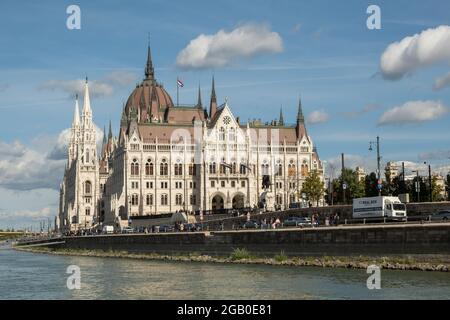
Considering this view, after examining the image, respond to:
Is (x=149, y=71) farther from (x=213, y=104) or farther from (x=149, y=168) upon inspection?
(x=149, y=168)

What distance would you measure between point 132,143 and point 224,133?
1784cm

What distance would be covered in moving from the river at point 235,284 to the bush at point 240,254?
6245 millimetres

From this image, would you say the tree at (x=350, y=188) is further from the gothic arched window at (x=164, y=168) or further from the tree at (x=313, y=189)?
the gothic arched window at (x=164, y=168)

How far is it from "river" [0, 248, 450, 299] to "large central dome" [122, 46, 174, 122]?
376 feet

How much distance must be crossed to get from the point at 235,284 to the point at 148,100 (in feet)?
450

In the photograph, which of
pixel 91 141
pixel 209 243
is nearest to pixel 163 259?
pixel 209 243

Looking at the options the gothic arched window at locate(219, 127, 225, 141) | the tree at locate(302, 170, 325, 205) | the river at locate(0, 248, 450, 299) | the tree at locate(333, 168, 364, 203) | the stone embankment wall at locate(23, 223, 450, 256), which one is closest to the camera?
the river at locate(0, 248, 450, 299)

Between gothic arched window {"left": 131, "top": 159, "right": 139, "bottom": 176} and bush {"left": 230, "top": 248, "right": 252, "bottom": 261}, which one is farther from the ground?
gothic arched window {"left": 131, "top": 159, "right": 139, "bottom": 176}

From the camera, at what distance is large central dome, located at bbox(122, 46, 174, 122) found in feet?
561

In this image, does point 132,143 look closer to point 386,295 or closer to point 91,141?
point 91,141

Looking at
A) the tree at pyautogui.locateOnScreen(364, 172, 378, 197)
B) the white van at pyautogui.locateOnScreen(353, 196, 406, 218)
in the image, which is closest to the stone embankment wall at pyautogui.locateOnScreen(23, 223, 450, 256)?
the white van at pyautogui.locateOnScreen(353, 196, 406, 218)

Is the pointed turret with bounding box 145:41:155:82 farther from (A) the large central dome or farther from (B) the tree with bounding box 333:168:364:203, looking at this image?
(B) the tree with bounding box 333:168:364:203

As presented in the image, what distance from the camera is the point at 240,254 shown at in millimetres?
63719

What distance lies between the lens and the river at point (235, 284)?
37469 mm
